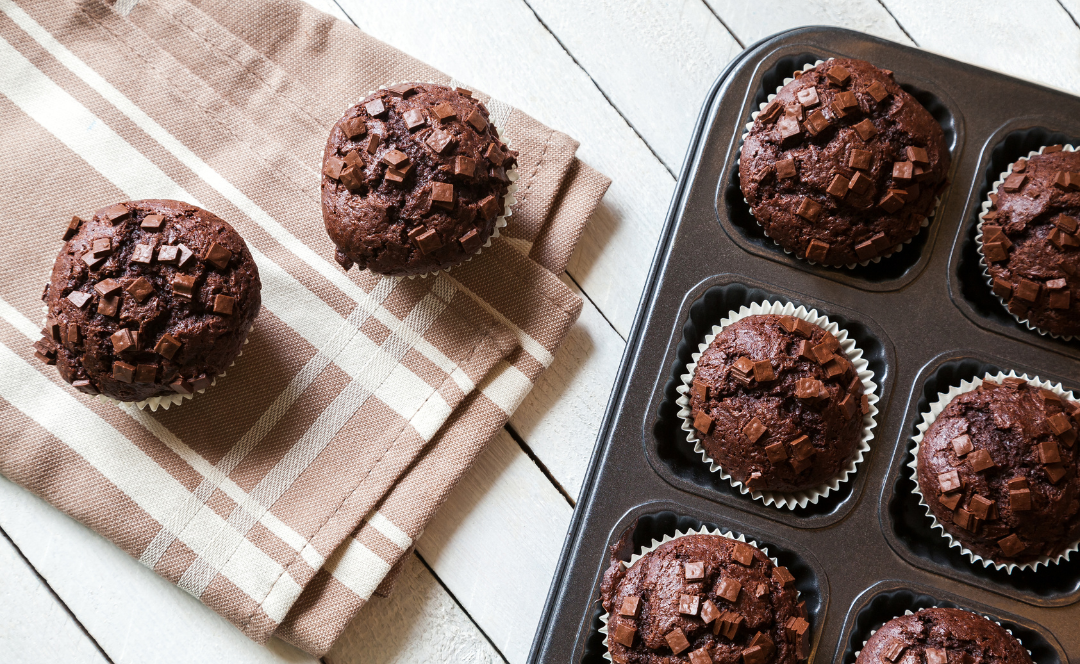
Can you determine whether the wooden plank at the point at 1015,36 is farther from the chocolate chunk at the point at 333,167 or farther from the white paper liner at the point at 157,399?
the white paper liner at the point at 157,399

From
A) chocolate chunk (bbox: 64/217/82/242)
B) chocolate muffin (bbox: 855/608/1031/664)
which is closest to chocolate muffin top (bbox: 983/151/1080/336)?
chocolate muffin (bbox: 855/608/1031/664)

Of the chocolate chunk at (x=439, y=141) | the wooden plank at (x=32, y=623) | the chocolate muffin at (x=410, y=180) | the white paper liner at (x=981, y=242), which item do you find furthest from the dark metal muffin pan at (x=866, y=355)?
the wooden plank at (x=32, y=623)

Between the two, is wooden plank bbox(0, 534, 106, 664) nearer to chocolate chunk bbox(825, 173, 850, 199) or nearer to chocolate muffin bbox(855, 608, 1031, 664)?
chocolate muffin bbox(855, 608, 1031, 664)


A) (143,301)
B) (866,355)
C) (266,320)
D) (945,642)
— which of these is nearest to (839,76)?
(866,355)

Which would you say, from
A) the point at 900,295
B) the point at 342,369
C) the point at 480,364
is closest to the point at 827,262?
the point at 900,295

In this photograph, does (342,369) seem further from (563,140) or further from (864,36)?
(864,36)

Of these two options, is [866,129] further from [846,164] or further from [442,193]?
[442,193]
